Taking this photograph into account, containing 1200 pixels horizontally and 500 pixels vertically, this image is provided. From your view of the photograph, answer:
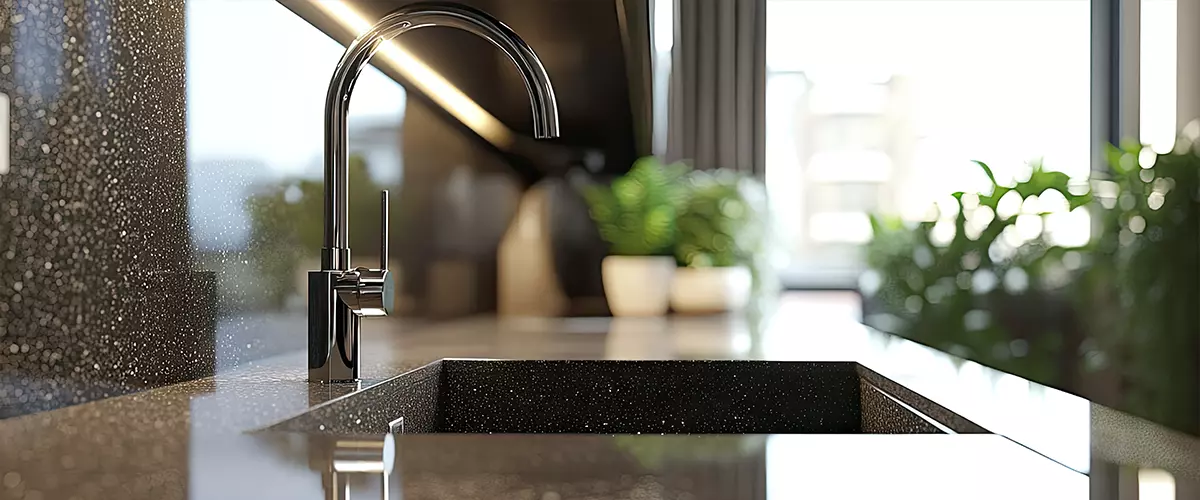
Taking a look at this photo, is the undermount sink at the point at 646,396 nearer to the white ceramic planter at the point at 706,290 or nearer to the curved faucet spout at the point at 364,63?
the curved faucet spout at the point at 364,63

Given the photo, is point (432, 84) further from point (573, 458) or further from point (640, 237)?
point (573, 458)

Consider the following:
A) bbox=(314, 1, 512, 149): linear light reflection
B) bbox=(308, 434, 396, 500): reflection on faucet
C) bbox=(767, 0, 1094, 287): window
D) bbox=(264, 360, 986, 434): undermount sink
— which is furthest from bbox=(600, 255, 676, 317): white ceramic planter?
bbox=(308, 434, 396, 500): reflection on faucet

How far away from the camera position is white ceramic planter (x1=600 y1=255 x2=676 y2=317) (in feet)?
6.95

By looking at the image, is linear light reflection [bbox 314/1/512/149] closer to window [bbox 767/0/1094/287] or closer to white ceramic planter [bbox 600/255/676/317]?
white ceramic planter [bbox 600/255/676/317]

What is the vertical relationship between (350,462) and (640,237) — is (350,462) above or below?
below

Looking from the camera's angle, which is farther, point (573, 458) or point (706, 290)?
point (706, 290)

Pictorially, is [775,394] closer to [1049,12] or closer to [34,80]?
[34,80]

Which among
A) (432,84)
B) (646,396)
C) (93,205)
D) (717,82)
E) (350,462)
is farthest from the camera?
(717,82)

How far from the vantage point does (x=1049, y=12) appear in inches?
151

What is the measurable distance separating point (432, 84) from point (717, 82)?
1.30m

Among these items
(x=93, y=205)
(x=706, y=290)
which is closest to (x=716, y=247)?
(x=706, y=290)

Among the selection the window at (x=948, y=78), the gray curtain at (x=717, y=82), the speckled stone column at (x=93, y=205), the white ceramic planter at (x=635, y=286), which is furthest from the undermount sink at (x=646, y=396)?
the window at (x=948, y=78)

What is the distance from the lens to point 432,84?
A: 1.79 m

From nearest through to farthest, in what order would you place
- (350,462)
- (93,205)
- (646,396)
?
(350,462) → (93,205) → (646,396)
